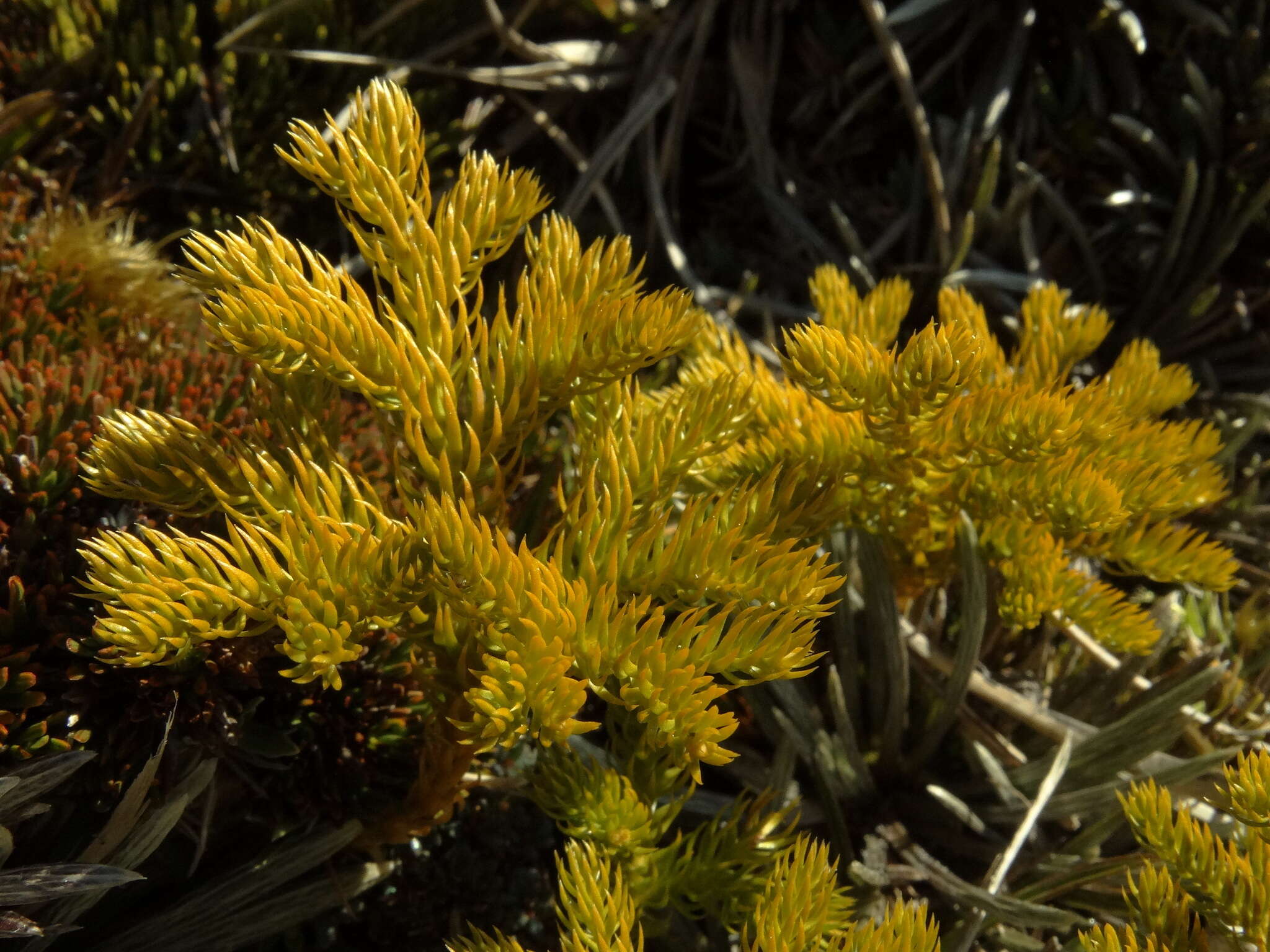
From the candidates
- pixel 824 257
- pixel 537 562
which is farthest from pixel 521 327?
pixel 824 257

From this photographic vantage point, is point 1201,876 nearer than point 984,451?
Yes

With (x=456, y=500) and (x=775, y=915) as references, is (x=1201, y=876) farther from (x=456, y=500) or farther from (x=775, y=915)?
(x=456, y=500)

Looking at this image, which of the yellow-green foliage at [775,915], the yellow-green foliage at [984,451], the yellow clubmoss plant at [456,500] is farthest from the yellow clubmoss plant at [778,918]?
the yellow-green foliage at [984,451]

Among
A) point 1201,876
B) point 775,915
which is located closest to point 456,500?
point 775,915

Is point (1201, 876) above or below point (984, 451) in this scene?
below

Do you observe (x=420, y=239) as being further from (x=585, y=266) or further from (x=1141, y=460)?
(x=1141, y=460)

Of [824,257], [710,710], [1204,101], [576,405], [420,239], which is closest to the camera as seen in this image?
[710,710]
